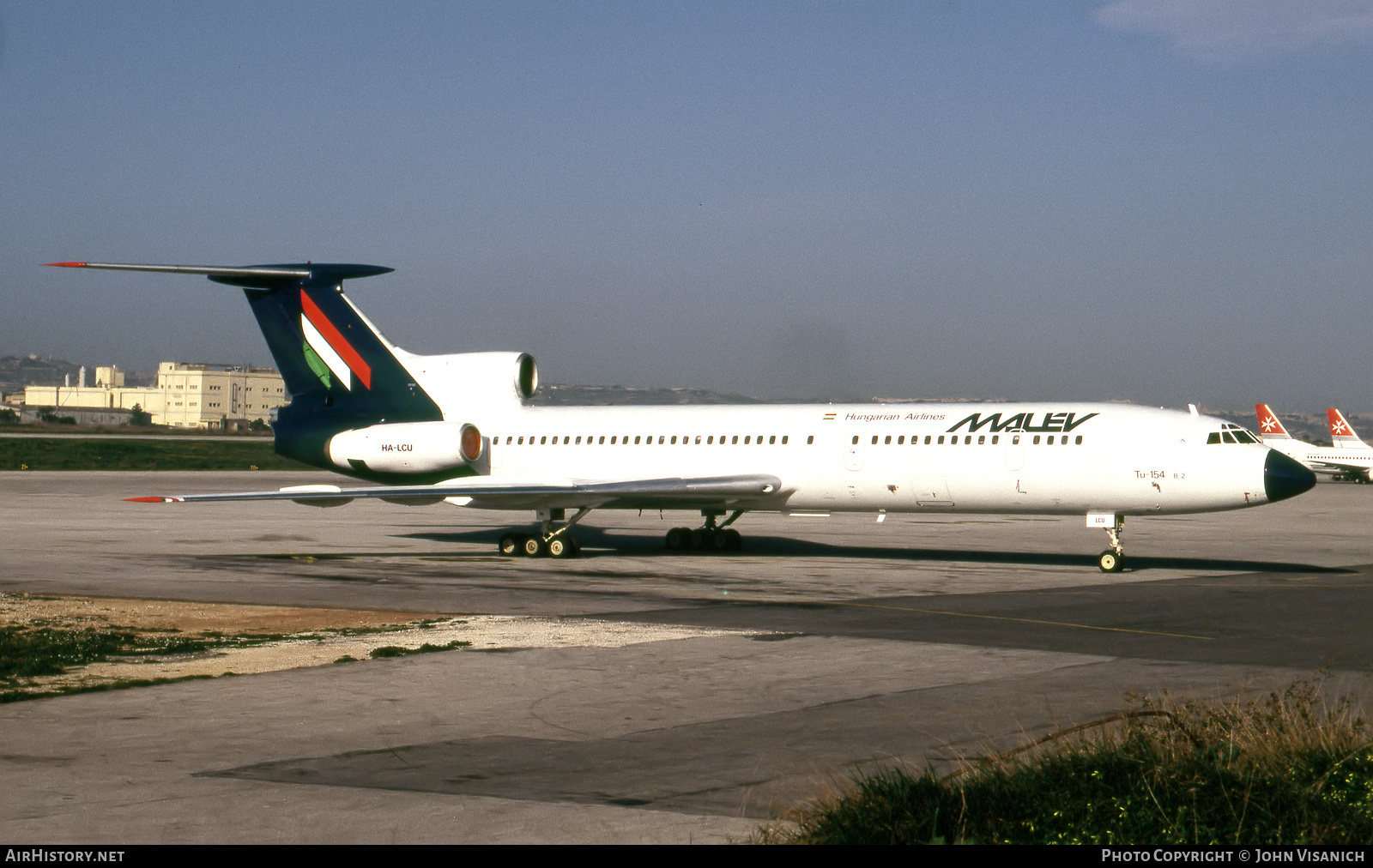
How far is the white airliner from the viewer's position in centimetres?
6888

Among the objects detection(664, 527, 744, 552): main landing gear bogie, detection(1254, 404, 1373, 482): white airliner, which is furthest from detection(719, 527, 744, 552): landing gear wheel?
detection(1254, 404, 1373, 482): white airliner

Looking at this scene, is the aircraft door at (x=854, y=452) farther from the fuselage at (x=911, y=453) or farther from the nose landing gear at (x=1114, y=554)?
the nose landing gear at (x=1114, y=554)

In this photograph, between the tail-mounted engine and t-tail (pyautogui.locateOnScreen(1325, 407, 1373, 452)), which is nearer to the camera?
the tail-mounted engine

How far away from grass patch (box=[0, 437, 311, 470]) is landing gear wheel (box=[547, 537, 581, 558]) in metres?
38.8

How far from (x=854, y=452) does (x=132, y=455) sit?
63.2 meters

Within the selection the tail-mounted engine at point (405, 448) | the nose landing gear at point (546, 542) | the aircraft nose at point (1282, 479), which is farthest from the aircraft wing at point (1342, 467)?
the tail-mounted engine at point (405, 448)

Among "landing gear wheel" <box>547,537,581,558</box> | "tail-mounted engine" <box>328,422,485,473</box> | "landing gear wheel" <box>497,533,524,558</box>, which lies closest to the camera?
"landing gear wheel" <box>547,537,581,558</box>

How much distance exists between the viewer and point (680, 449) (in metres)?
29.5

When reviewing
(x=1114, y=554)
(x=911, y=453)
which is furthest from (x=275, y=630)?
(x=1114, y=554)

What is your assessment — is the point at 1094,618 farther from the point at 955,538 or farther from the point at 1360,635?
the point at 955,538

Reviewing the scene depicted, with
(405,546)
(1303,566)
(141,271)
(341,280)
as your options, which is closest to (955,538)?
(1303,566)

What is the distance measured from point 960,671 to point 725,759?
468cm

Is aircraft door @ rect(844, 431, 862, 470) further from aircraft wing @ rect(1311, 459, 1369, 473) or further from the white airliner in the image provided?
aircraft wing @ rect(1311, 459, 1369, 473)

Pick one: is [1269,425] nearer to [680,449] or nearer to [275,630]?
[680,449]
